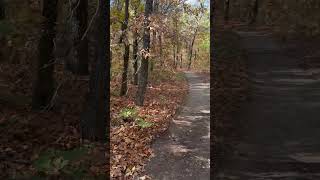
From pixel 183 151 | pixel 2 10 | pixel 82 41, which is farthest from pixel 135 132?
pixel 2 10

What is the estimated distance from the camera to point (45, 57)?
927 centimetres

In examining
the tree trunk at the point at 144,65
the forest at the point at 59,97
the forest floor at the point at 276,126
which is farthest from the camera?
the tree trunk at the point at 144,65

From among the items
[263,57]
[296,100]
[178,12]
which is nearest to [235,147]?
[296,100]

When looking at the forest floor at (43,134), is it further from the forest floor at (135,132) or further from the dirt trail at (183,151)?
the dirt trail at (183,151)

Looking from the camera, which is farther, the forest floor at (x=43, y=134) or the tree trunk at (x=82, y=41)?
the tree trunk at (x=82, y=41)

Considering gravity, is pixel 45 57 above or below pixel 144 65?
above

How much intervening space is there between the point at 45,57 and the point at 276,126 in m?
5.16

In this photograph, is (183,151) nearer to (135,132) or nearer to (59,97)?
(135,132)

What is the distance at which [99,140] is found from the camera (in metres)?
9.61

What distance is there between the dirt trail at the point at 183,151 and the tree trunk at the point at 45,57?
96.3 inches

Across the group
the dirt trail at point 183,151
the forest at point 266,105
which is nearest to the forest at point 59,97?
the dirt trail at point 183,151

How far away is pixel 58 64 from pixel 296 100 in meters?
6.23

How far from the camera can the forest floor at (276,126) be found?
28.6ft

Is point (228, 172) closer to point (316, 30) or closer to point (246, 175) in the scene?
point (246, 175)
